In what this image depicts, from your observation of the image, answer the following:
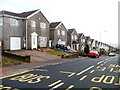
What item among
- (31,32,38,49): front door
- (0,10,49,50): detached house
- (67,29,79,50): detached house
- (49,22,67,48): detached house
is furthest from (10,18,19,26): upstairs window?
(67,29,79,50): detached house

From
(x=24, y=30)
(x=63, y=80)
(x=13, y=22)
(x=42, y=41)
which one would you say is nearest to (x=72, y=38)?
(x=42, y=41)

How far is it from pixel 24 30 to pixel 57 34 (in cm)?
1337

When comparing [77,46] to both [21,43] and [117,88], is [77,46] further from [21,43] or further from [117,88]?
[117,88]

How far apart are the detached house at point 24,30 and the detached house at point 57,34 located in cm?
495

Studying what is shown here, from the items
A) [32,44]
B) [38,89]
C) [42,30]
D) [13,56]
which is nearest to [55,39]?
[42,30]

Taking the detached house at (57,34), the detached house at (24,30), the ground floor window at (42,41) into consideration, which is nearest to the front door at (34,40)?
the detached house at (24,30)

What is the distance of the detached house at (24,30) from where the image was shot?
75.5 ft

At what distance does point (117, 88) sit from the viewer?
21.3ft

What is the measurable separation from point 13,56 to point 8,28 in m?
8.38

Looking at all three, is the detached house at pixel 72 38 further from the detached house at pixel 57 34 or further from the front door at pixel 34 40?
the front door at pixel 34 40

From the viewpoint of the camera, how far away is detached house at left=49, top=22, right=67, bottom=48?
36.8 m

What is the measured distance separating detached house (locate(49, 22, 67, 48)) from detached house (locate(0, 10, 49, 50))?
4.95 m

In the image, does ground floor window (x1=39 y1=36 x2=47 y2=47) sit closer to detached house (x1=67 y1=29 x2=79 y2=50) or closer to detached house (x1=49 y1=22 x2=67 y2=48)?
detached house (x1=49 y1=22 x2=67 y2=48)

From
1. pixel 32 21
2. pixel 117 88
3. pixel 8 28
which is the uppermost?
pixel 32 21
